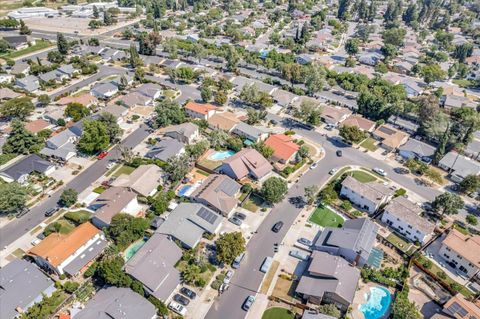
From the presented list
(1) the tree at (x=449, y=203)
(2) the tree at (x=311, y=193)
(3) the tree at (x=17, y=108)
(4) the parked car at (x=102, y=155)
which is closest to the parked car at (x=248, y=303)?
(2) the tree at (x=311, y=193)

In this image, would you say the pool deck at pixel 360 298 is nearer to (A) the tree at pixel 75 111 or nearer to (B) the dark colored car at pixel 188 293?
(B) the dark colored car at pixel 188 293

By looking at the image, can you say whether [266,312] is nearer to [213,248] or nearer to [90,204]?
[213,248]

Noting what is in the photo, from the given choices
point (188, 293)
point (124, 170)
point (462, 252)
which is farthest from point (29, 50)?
point (462, 252)

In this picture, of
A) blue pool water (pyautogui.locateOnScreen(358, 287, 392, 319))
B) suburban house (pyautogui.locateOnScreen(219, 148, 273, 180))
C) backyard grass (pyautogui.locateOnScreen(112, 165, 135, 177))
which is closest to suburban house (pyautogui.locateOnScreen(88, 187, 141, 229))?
backyard grass (pyautogui.locateOnScreen(112, 165, 135, 177))

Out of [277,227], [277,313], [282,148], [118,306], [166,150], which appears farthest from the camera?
[282,148]

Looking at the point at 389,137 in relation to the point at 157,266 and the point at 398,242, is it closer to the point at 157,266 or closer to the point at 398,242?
the point at 398,242
